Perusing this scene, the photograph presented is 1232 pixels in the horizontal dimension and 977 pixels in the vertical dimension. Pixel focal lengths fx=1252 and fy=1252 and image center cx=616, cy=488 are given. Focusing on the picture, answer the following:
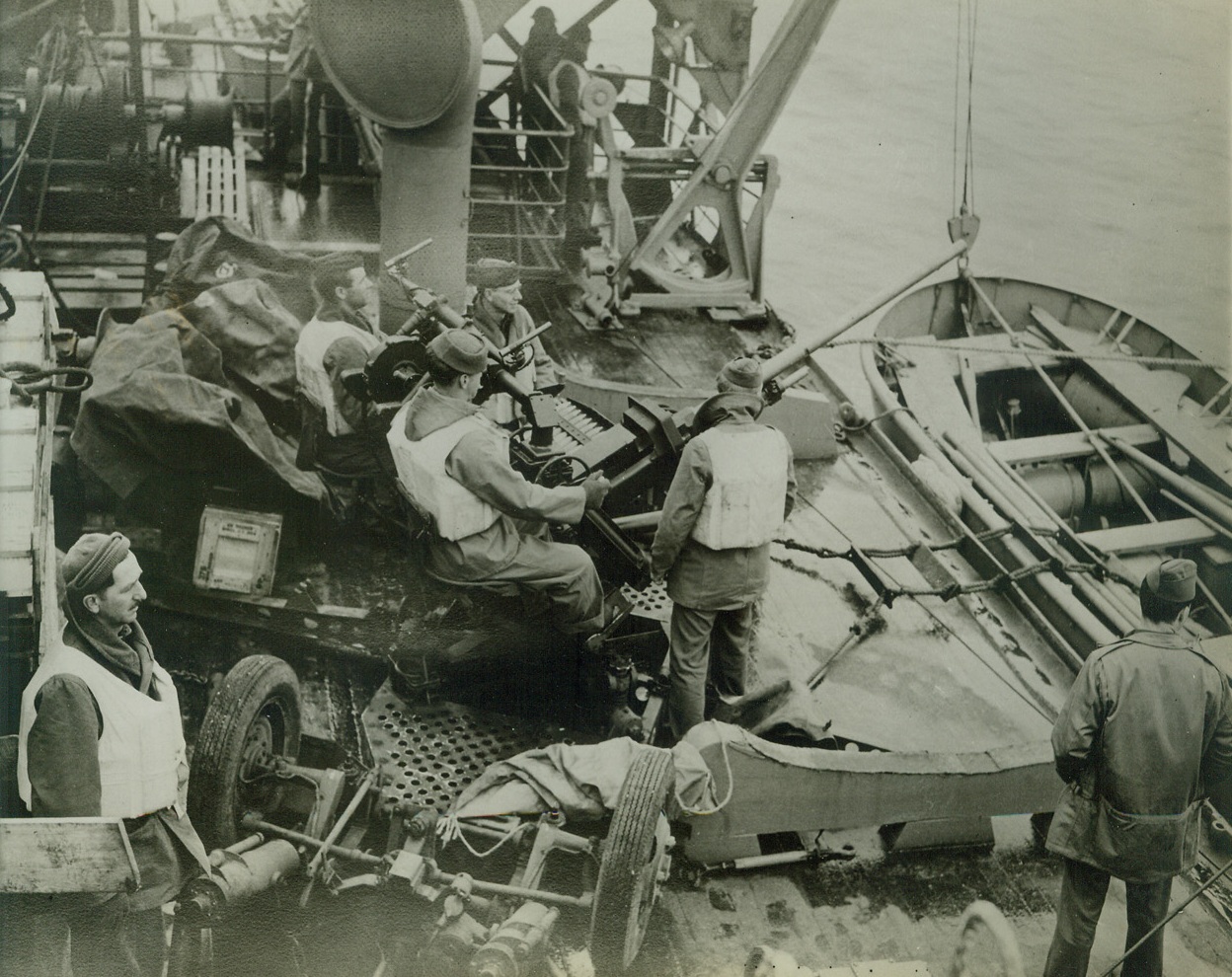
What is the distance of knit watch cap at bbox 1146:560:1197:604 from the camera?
3816 millimetres

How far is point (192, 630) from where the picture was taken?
5363mm

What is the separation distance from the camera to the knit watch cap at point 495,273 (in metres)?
8.23

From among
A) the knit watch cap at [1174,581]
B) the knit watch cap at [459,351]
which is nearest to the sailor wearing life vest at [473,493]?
the knit watch cap at [459,351]

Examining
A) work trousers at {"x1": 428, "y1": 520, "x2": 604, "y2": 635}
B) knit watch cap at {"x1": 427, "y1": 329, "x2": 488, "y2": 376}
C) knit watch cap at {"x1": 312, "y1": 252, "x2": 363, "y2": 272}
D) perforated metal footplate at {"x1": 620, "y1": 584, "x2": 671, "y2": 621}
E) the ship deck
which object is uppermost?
knit watch cap at {"x1": 427, "y1": 329, "x2": 488, "y2": 376}

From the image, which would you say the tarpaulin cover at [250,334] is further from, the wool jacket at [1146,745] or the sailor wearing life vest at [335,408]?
the wool jacket at [1146,745]

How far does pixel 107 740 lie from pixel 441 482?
1.66 meters

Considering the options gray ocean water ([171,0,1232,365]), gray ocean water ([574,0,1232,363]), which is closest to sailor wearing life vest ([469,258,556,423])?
gray ocean water ([574,0,1232,363])

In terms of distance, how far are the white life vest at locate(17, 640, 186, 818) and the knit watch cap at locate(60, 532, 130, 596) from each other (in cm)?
18

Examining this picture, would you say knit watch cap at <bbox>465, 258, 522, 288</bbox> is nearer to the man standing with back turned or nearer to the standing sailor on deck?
the standing sailor on deck

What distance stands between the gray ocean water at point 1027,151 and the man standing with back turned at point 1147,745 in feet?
6.80

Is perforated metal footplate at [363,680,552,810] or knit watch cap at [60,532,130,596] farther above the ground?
knit watch cap at [60,532,130,596]

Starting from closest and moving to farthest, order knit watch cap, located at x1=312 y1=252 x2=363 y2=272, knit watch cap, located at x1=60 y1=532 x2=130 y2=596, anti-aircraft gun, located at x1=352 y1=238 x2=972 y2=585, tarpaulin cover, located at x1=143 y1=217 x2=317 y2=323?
1. knit watch cap, located at x1=60 y1=532 x2=130 y2=596
2. anti-aircraft gun, located at x1=352 y1=238 x2=972 y2=585
3. tarpaulin cover, located at x1=143 y1=217 x2=317 y2=323
4. knit watch cap, located at x1=312 y1=252 x2=363 y2=272

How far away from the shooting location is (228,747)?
4062 millimetres

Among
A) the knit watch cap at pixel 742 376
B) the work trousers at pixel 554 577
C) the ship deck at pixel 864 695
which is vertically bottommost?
the ship deck at pixel 864 695
